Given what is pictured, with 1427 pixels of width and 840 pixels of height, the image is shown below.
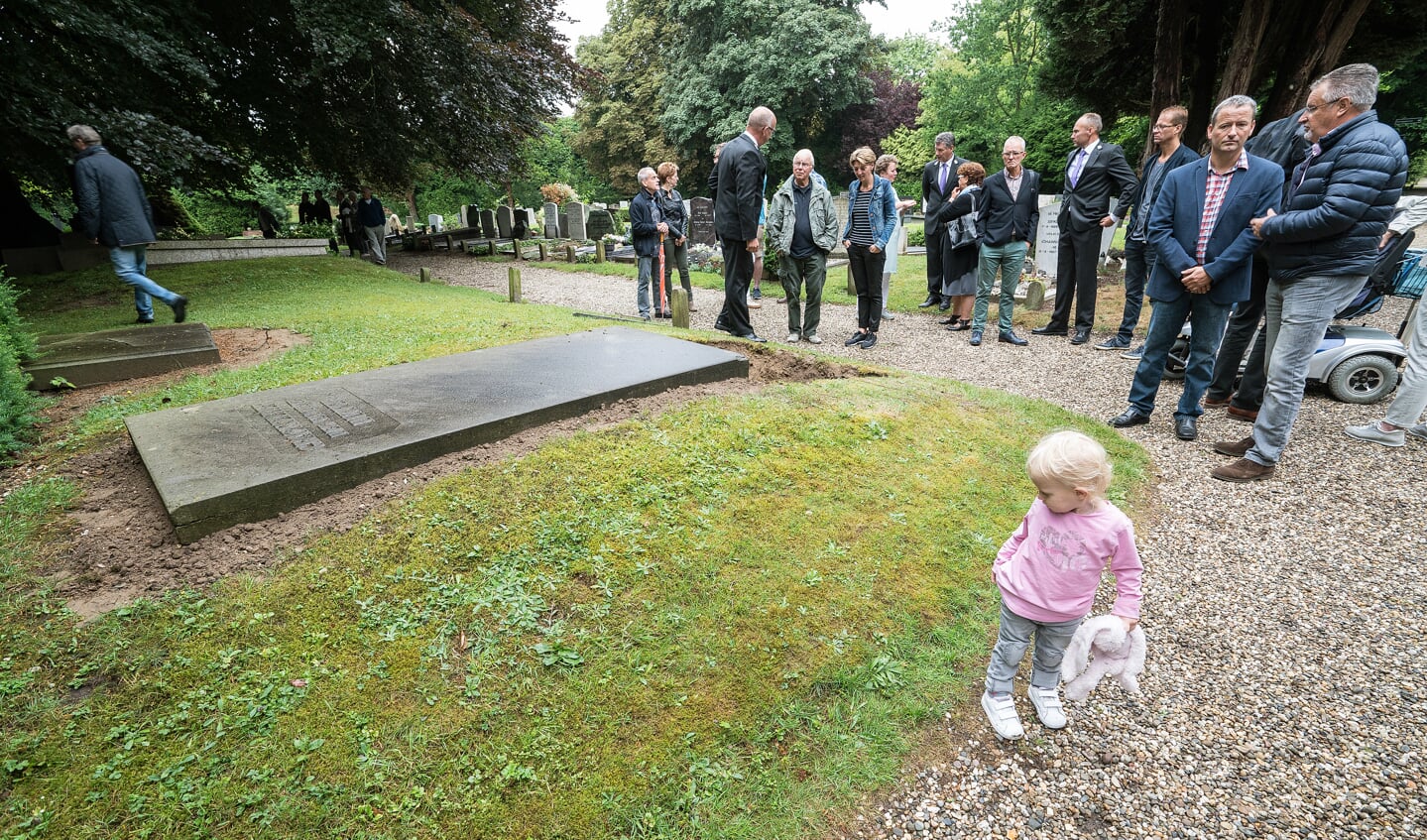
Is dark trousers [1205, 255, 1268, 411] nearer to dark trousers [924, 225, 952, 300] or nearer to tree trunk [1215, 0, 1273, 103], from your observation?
dark trousers [924, 225, 952, 300]

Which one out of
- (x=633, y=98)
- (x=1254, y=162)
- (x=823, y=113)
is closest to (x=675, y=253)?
(x=1254, y=162)

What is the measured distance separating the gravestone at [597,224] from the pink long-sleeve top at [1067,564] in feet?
63.7

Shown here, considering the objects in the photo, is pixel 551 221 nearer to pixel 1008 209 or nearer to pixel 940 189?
pixel 940 189

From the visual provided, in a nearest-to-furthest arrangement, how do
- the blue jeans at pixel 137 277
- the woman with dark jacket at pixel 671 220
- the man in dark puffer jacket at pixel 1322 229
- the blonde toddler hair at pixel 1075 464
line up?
the blonde toddler hair at pixel 1075 464 < the man in dark puffer jacket at pixel 1322 229 < the blue jeans at pixel 137 277 < the woman with dark jacket at pixel 671 220

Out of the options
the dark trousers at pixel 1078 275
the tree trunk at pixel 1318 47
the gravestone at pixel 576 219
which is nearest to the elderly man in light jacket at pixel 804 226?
the dark trousers at pixel 1078 275

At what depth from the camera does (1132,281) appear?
7.49m

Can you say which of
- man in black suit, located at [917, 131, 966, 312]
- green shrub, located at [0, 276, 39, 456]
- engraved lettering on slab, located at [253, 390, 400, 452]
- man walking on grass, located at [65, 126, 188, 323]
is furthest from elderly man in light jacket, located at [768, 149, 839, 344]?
man walking on grass, located at [65, 126, 188, 323]

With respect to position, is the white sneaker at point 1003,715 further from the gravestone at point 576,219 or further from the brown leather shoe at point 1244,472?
the gravestone at point 576,219

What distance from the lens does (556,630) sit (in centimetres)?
249

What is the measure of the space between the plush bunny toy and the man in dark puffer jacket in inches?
118

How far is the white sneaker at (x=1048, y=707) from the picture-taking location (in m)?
2.44

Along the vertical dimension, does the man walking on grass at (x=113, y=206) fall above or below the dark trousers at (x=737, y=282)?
above

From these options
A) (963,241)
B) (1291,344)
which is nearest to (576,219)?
(963,241)

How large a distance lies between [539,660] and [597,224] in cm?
1955
